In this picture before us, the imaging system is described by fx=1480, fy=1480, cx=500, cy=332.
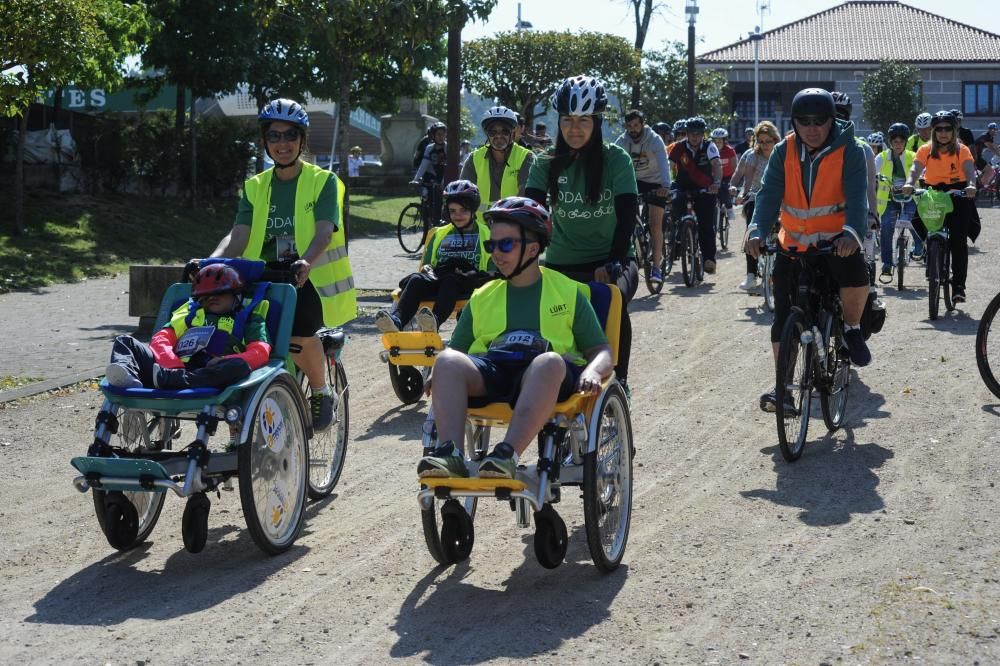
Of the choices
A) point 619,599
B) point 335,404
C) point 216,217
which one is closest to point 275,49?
point 216,217

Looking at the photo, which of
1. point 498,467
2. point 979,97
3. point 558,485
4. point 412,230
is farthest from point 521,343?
point 979,97

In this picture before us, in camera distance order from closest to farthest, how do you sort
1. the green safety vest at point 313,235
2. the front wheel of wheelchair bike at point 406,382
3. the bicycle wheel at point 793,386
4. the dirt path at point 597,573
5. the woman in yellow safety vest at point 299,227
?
the dirt path at point 597,573
the woman in yellow safety vest at point 299,227
the green safety vest at point 313,235
the bicycle wheel at point 793,386
the front wheel of wheelchair bike at point 406,382

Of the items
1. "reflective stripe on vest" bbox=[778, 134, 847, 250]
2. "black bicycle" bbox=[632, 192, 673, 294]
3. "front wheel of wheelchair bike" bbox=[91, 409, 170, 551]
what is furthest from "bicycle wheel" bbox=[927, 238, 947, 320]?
"front wheel of wheelchair bike" bbox=[91, 409, 170, 551]

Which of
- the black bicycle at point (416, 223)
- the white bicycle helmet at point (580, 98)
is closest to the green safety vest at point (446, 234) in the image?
the white bicycle helmet at point (580, 98)

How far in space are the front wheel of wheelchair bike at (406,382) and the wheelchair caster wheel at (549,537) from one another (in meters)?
4.48

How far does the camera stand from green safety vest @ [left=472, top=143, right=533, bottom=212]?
11.5 metres

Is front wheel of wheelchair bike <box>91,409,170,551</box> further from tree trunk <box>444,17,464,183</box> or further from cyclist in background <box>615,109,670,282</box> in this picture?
tree trunk <box>444,17,464,183</box>

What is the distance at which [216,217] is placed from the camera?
26781mm

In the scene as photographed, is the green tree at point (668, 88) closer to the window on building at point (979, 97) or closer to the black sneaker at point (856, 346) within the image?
the window on building at point (979, 97)

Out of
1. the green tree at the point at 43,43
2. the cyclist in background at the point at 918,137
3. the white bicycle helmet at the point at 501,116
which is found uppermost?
the green tree at the point at 43,43

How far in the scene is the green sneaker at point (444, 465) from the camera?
5465mm

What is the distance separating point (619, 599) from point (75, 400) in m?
5.95

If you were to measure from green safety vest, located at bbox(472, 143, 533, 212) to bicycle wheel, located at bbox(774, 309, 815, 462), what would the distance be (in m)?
3.67

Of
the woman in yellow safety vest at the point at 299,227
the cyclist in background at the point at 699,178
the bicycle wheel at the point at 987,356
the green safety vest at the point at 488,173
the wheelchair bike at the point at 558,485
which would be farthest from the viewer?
the cyclist in background at the point at 699,178
